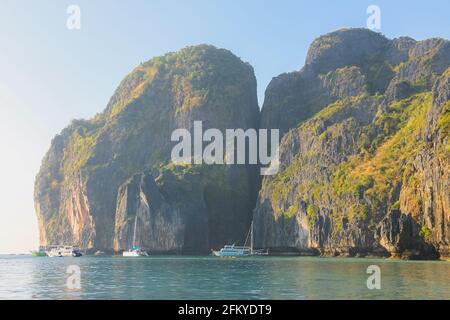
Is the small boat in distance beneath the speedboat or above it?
above

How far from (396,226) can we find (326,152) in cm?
6683

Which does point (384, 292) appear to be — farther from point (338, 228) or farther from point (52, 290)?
point (338, 228)

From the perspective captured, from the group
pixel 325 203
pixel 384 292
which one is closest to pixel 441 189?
pixel 325 203

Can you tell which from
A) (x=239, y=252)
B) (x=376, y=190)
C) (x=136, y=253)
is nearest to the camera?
(x=376, y=190)

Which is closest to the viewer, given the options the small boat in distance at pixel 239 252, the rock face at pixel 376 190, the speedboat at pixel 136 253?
the rock face at pixel 376 190

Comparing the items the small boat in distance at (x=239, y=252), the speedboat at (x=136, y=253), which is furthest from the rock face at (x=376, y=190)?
the speedboat at (x=136, y=253)

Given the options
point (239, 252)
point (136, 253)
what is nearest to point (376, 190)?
point (239, 252)

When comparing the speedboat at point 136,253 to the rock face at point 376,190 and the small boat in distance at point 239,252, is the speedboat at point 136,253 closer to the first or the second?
the small boat in distance at point 239,252

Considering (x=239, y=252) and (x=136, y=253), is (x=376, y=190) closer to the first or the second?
(x=239, y=252)

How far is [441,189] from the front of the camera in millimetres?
118312

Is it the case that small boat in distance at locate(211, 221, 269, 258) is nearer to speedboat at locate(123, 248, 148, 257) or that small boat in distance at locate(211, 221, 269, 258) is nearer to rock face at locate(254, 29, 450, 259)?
rock face at locate(254, 29, 450, 259)

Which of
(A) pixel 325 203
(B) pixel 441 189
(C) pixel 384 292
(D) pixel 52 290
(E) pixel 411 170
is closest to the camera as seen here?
(C) pixel 384 292

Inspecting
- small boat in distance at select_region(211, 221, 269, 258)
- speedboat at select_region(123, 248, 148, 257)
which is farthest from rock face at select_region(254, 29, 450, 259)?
speedboat at select_region(123, 248, 148, 257)
